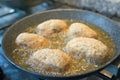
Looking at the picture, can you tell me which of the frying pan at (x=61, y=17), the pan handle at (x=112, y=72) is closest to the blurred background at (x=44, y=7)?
the frying pan at (x=61, y=17)

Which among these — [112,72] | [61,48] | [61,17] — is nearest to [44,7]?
[61,17]

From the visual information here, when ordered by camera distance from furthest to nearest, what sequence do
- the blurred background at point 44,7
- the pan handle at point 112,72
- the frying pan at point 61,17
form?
the blurred background at point 44,7 < the frying pan at point 61,17 < the pan handle at point 112,72

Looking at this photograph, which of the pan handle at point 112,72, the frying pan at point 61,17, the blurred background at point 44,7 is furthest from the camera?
the blurred background at point 44,7

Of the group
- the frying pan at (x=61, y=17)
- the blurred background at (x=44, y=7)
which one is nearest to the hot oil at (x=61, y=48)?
the frying pan at (x=61, y=17)

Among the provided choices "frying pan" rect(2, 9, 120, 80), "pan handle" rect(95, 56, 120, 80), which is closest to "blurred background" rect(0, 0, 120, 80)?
"frying pan" rect(2, 9, 120, 80)

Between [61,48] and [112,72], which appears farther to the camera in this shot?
[61,48]

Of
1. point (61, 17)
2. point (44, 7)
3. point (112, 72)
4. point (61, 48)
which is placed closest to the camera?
point (112, 72)

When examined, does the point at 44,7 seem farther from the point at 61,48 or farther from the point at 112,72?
the point at 112,72

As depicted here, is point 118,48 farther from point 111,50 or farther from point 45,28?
point 45,28

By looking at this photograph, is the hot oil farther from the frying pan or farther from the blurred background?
the blurred background

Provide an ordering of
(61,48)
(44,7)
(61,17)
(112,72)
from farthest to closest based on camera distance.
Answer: (44,7)
(61,17)
(61,48)
(112,72)

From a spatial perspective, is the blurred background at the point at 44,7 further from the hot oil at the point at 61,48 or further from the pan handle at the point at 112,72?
the pan handle at the point at 112,72

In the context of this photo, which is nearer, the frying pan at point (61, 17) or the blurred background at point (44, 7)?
the frying pan at point (61, 17)
